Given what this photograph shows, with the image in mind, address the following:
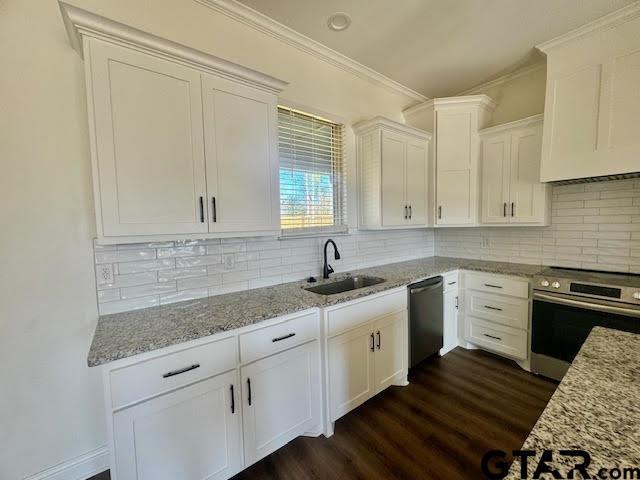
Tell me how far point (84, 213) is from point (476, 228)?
368 cm

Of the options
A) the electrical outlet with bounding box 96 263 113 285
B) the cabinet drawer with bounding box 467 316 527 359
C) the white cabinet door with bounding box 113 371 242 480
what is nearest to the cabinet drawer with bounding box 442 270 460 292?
the cabinet drawer with bounding box 467 316 527 359

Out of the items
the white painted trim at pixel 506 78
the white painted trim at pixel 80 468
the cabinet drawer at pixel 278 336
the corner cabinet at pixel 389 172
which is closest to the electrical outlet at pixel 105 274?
the cabinet drawer at pixel 278 336

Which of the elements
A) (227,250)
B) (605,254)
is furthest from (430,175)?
(227,250)

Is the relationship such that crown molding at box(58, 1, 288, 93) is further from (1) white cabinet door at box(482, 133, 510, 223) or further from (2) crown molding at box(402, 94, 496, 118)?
(1) white cabinet door at box(482, 133, 510, 223)

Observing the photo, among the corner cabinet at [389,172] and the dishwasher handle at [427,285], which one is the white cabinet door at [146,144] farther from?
the dishwasher handle at [427,285]

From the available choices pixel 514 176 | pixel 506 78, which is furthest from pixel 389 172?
pixel 506 78

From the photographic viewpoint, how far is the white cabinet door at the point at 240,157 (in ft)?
5.28

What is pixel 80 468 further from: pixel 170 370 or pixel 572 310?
pixel 572 310

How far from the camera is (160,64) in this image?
1.43 m

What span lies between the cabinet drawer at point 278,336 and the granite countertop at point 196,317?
0.07 meters

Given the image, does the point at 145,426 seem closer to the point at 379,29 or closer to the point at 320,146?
the point at 320,146

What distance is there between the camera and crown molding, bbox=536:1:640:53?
1.98 meters

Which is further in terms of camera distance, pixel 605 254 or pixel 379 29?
pixel 605 254

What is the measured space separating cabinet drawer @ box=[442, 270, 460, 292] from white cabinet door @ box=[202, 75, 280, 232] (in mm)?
1894
